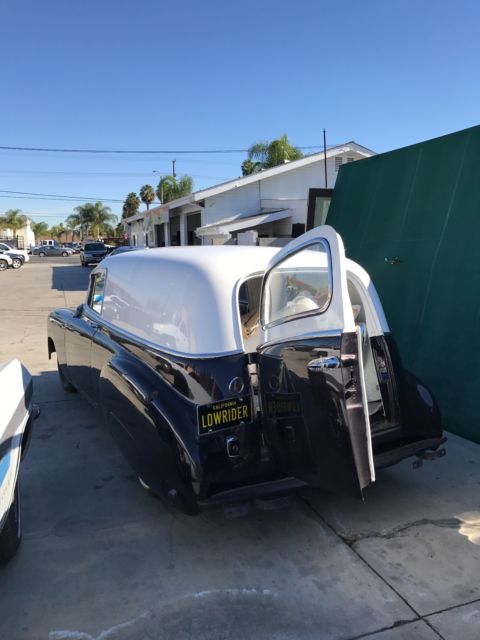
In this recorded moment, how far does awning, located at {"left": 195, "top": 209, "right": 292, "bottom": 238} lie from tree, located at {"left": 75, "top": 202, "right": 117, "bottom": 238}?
58.5 metres

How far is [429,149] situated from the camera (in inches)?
240

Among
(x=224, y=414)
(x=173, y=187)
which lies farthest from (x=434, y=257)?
(x=173, y=187)

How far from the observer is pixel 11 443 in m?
2.65

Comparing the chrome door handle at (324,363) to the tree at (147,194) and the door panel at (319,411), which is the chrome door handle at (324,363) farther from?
the tree at (147,194)

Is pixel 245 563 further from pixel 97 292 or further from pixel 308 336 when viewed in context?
pixel 97 292

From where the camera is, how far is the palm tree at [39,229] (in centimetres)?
8931

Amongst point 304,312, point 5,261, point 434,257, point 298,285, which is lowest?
point 304,312

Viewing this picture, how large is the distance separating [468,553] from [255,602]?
4.37 ft

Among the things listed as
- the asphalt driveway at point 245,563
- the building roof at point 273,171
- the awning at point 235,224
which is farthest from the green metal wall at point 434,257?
the building roof at point 273,171

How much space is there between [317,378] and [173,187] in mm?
40325

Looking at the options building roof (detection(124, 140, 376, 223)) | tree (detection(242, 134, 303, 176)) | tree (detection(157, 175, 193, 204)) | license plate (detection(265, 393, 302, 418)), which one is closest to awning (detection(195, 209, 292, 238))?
building roof (detection(124, 140, 376, 223))

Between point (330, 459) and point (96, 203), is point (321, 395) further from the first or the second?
point (96, 203)

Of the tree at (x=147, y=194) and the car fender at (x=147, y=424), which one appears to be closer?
the car fender at (x=147, y=424)

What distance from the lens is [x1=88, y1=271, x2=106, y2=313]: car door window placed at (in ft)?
15.0
